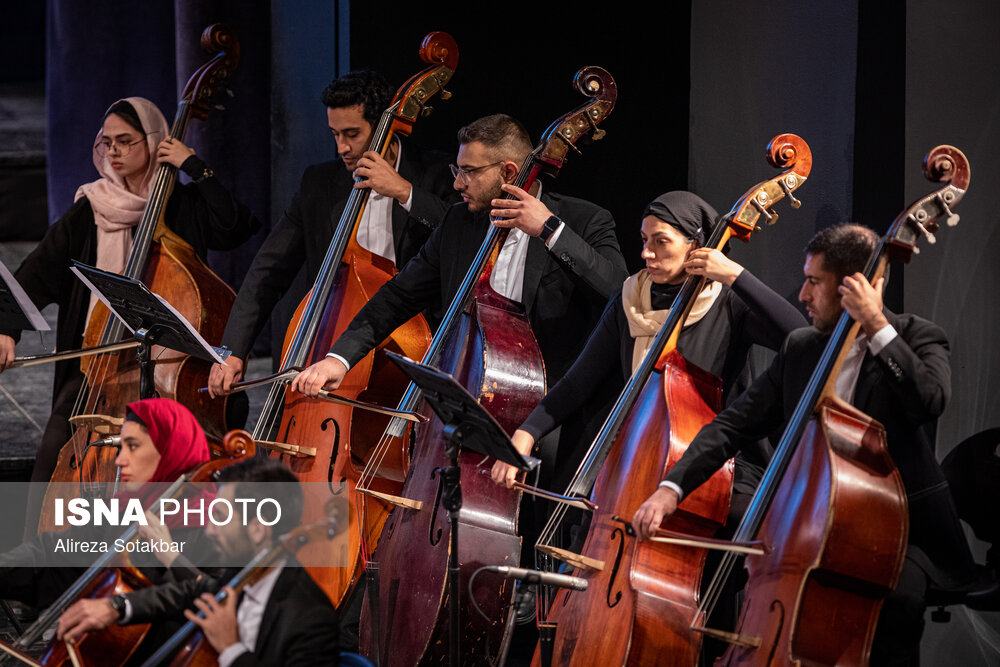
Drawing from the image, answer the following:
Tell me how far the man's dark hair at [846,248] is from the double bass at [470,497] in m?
0.81

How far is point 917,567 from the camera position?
266 centimetres

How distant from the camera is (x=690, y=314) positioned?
3.08 meters

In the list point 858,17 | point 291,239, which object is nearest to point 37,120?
point 291,239

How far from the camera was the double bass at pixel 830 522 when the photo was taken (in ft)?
7.92

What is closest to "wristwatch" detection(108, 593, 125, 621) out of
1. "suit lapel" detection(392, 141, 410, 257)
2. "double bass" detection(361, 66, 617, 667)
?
"double bass" detection(361, 66, 617, 667)

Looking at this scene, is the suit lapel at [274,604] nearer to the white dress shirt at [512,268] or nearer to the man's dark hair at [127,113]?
the white dress shirt at [512,268]

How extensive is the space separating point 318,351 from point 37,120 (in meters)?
3.74

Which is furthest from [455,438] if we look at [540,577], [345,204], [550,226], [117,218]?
[117,218]

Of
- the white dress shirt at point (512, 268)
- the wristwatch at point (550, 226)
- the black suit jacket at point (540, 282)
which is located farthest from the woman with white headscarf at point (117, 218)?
the wristwatch at point (550, 226)

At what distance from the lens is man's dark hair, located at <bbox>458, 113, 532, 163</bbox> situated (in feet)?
11.5

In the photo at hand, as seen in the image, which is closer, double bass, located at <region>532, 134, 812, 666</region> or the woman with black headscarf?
double bass, located at <region>532, 134, 812, 666</region>

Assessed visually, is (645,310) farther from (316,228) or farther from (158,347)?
(158,347)

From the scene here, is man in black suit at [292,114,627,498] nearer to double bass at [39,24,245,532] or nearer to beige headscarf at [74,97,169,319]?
double bass at [39,24,245,532]

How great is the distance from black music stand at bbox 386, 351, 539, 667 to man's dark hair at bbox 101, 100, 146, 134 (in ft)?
6.56
